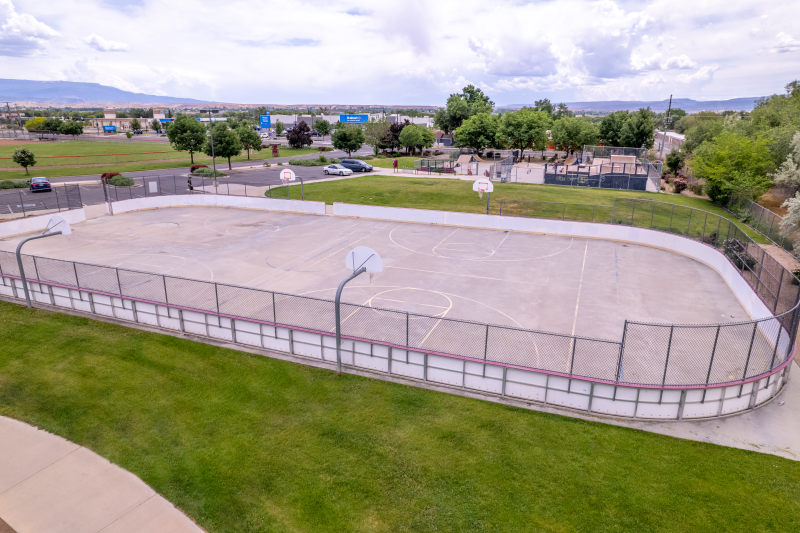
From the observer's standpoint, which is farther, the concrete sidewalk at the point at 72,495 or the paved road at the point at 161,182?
the paved road at the point at 161,182

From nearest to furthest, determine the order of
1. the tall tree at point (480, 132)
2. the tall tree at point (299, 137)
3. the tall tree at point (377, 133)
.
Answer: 1. the tall tree at point (480, 132)
2. the tall tree at point (377, 133)
3. the tall tree at point (299, 137)

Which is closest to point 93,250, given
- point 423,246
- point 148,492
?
point 423,246

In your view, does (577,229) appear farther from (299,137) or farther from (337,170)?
(299,137)

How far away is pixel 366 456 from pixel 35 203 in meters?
45.0

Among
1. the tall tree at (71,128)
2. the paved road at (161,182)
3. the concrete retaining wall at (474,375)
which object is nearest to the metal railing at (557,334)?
the concrete retaining wall at (474,375)

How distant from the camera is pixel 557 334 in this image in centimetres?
1266

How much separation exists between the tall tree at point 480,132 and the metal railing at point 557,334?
61.5 m

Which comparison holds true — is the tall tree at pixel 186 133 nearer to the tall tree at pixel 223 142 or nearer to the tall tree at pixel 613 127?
the tall tree at pixel 223 142

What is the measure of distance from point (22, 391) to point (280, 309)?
27.1ft

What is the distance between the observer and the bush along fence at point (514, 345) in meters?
13.4

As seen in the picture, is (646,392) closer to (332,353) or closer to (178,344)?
(332,353)

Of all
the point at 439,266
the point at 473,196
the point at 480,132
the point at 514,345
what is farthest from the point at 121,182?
the point at 480,132

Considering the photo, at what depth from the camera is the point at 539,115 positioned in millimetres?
81250

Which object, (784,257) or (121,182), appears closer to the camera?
(784,257)
